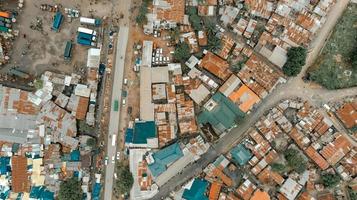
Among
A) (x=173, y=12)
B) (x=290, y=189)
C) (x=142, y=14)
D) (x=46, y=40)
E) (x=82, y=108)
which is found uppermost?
(x=173, y=12)

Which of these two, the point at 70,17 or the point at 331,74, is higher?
the point at 70,17

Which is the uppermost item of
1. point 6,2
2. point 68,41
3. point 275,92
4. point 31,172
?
point 6,2

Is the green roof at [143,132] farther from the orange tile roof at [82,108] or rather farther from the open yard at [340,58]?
the open yard at [340,58]

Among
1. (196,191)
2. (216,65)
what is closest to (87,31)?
(216,65)

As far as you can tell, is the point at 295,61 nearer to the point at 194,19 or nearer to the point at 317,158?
the point at 317,158

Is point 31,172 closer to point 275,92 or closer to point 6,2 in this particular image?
point 6,2

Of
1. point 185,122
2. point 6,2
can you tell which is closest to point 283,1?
point 185,122
